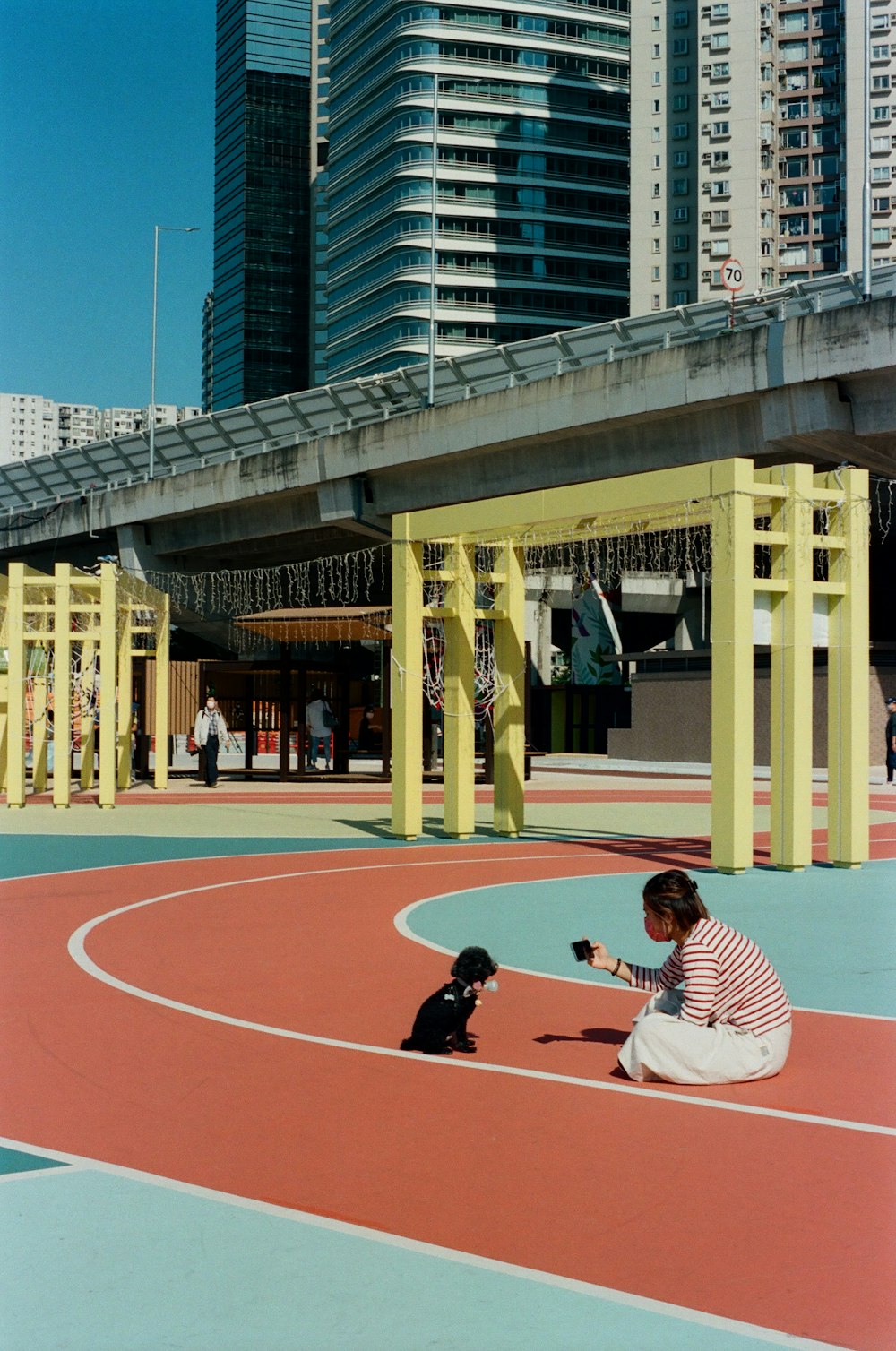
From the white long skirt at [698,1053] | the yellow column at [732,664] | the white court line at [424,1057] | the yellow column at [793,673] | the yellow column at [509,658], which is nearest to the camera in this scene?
the white court line at [424,1057]

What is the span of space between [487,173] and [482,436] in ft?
301

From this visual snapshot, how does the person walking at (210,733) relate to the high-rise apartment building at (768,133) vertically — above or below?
below

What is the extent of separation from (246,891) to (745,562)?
587 centimetres

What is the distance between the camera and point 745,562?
1477cm

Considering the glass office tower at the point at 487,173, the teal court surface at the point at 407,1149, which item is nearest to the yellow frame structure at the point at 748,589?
the teal court surface at the point at 407,1149

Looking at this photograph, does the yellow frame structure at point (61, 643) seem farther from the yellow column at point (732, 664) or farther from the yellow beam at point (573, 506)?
the yellow column at point (732, 664)

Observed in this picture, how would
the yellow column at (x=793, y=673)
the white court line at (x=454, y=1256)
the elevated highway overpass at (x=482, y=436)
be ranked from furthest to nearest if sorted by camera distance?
the elevated highway overpass at (x=482, y=436) → the yellow column at (x=793, y=673) → the white court line at (x=454, y=1256)

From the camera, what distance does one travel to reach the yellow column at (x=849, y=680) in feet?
51.7

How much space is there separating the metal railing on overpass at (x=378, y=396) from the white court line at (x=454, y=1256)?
27968 millimetres

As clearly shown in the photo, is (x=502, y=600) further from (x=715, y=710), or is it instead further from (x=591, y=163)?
(x=591, y=163)

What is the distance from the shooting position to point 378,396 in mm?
45219

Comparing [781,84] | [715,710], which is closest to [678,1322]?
[715,710]

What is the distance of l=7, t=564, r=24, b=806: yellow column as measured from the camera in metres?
24.0

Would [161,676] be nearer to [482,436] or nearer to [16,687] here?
[16,687]
